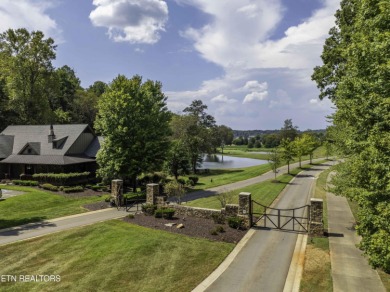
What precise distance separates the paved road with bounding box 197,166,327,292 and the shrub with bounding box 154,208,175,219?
6.30 metres

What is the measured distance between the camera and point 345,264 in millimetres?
14172

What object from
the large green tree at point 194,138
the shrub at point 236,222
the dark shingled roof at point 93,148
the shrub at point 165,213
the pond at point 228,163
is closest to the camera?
the shrub at point 236,222

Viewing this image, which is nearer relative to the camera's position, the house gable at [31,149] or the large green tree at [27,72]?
the house gable at [31,149]

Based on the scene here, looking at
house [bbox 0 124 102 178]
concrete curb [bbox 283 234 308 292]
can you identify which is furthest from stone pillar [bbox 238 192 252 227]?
house [bbox 0 124 102 178]

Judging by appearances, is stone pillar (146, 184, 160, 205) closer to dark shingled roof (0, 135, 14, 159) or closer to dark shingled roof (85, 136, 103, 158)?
dark shingled roof (85, 136, 103, 158)

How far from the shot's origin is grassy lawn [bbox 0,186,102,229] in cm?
2266

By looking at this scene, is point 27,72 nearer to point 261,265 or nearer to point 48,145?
point 48,145

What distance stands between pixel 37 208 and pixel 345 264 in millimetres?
24812

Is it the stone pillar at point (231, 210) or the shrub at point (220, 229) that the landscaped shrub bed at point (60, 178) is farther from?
the shrub at point (220, 229)

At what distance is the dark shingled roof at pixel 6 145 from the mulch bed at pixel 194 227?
2962cm

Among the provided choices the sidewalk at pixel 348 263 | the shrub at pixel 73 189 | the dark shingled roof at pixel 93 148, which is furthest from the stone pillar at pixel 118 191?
the dark shingled roof at pixel 93 148

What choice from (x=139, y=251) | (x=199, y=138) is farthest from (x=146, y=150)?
(x=199, y=138)

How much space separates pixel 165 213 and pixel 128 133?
509 inches

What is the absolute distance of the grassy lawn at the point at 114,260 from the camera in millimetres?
12555
